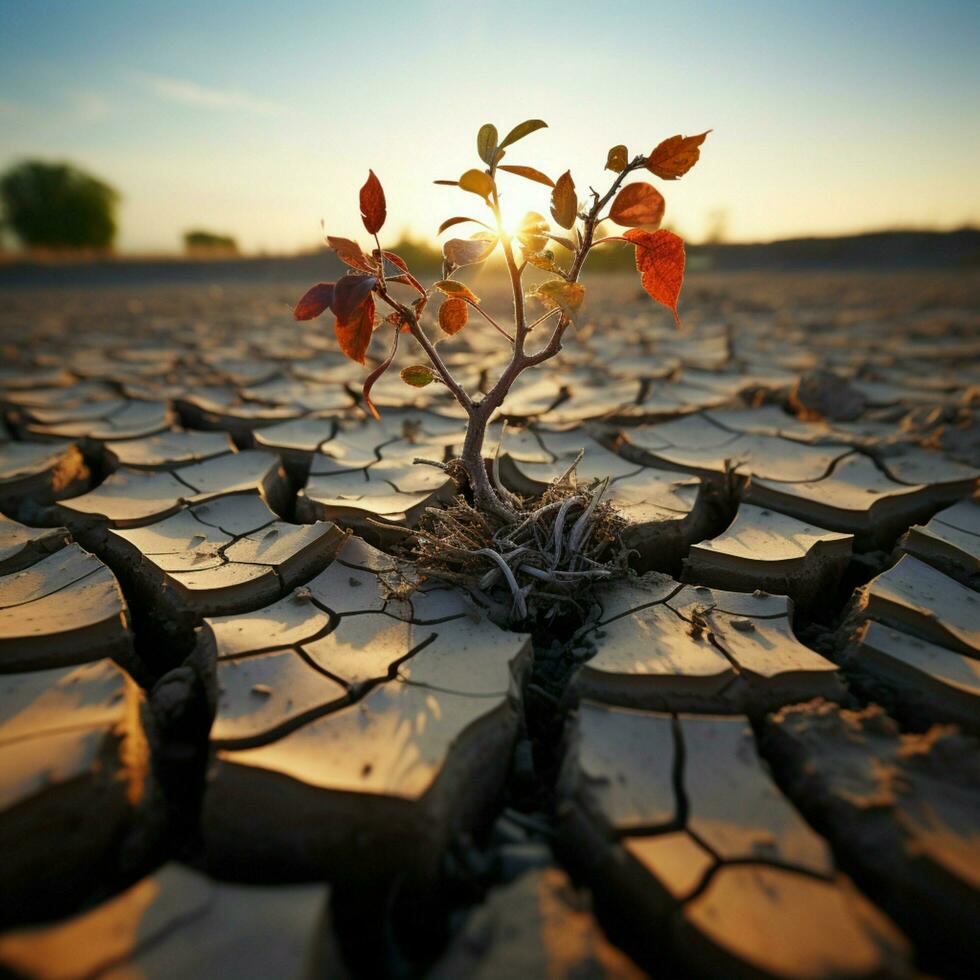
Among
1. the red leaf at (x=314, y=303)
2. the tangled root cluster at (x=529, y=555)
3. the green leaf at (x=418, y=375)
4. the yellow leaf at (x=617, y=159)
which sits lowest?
the tangled root cluster at (x=529, y=555)

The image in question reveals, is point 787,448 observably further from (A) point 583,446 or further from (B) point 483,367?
(B) point 483,367

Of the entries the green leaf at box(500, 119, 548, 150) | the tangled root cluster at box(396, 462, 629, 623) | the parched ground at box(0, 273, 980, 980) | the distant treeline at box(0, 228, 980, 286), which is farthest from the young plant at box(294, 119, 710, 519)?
the distant treeline at box(0, 228, 980, 286)

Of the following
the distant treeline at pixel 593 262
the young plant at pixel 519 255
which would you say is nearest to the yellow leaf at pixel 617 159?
the young plant at pixel 519 255

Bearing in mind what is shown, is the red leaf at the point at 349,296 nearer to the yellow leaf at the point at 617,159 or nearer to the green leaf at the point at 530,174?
the green leaf at the point at 530,174

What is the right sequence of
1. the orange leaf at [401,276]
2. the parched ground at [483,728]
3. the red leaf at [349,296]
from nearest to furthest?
the parched ground at [483,728] → the red leaf at [349,296] → the orange leaf at [401,276]

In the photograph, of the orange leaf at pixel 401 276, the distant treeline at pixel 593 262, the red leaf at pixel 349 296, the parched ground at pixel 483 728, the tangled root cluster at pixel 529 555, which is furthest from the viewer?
the distant treeline at pixel 593 262

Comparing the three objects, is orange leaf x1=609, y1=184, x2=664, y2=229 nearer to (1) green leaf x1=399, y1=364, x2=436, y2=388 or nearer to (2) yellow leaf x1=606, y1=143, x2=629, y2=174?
(2) yellow leaf x1=606, y1=143, x2=629, y2=174
